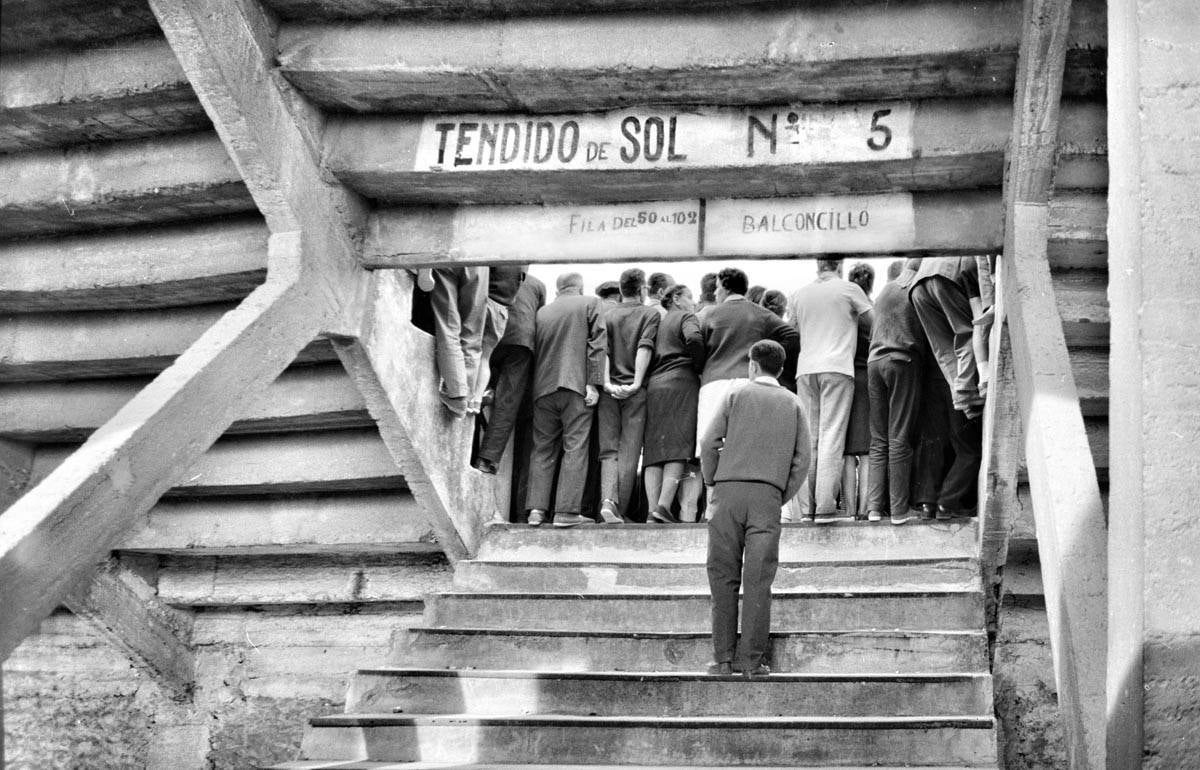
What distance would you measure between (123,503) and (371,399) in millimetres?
1777

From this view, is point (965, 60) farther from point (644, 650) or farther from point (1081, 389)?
point (644, 650)

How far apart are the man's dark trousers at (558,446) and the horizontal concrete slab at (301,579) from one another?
0.69m

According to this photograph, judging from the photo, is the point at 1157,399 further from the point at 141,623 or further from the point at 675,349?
the point at 141,623

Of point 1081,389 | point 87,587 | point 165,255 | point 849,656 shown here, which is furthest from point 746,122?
point 87,587

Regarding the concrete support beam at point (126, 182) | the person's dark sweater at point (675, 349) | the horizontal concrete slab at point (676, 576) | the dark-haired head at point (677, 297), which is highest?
the dark-haired head at point (677, 297)

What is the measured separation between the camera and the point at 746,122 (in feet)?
19.0

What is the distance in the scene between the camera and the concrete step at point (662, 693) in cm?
555

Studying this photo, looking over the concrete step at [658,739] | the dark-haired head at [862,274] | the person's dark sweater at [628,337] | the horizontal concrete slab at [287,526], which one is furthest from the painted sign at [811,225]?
the dark-haired head at [862,274]

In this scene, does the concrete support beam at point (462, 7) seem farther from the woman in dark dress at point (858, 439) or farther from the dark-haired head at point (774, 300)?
the dark-haired head at point (774, 300)

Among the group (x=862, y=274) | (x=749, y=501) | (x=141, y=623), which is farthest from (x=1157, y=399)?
(x=141, y=623)

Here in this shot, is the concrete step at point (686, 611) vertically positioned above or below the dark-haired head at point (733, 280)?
below

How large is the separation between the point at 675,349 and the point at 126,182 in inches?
132

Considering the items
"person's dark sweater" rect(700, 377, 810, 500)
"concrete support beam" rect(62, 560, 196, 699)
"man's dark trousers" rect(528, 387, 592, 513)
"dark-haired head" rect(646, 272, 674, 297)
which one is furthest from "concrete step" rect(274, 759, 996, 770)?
"dark-haired head" rect(646, 272, 674, 297)

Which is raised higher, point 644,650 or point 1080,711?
point 644,650
